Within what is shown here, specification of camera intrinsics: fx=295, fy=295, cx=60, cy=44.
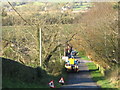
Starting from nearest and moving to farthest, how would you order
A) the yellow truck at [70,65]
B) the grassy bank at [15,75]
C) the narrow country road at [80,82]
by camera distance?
the grassy bank at [15,75], the narrow country road at [80,82], the yellow truck at [70,65]

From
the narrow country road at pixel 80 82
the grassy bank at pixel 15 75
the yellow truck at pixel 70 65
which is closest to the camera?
the grassy bank at pixel 15 75

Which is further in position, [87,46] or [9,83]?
[87,46]

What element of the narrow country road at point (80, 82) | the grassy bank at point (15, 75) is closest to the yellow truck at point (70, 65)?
the narrow country road at point (80, 82)

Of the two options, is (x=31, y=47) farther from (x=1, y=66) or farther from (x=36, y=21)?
(x=1, y=66)

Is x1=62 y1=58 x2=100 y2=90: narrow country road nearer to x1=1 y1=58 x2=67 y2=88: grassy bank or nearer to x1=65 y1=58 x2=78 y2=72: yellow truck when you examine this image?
x1=65 y1=58 x2=78 y2=72: yellow truck

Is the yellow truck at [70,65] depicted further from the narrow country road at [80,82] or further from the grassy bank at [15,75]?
the grassy bank at [15,75]

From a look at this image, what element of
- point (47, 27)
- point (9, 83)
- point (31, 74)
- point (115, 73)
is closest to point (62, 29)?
point (47, 27)

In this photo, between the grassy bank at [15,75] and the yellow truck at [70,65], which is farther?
the yellow truck at [70,65]

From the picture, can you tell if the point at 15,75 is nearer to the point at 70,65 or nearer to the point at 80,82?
the point at 80,82

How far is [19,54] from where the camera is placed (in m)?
28.8

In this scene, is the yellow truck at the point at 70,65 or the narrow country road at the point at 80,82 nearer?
the narrow country road at the point at 80,82

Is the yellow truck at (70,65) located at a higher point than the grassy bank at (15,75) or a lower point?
lower

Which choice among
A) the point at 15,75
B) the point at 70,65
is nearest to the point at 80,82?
the point at 70,65

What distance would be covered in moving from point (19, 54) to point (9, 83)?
16499mm
